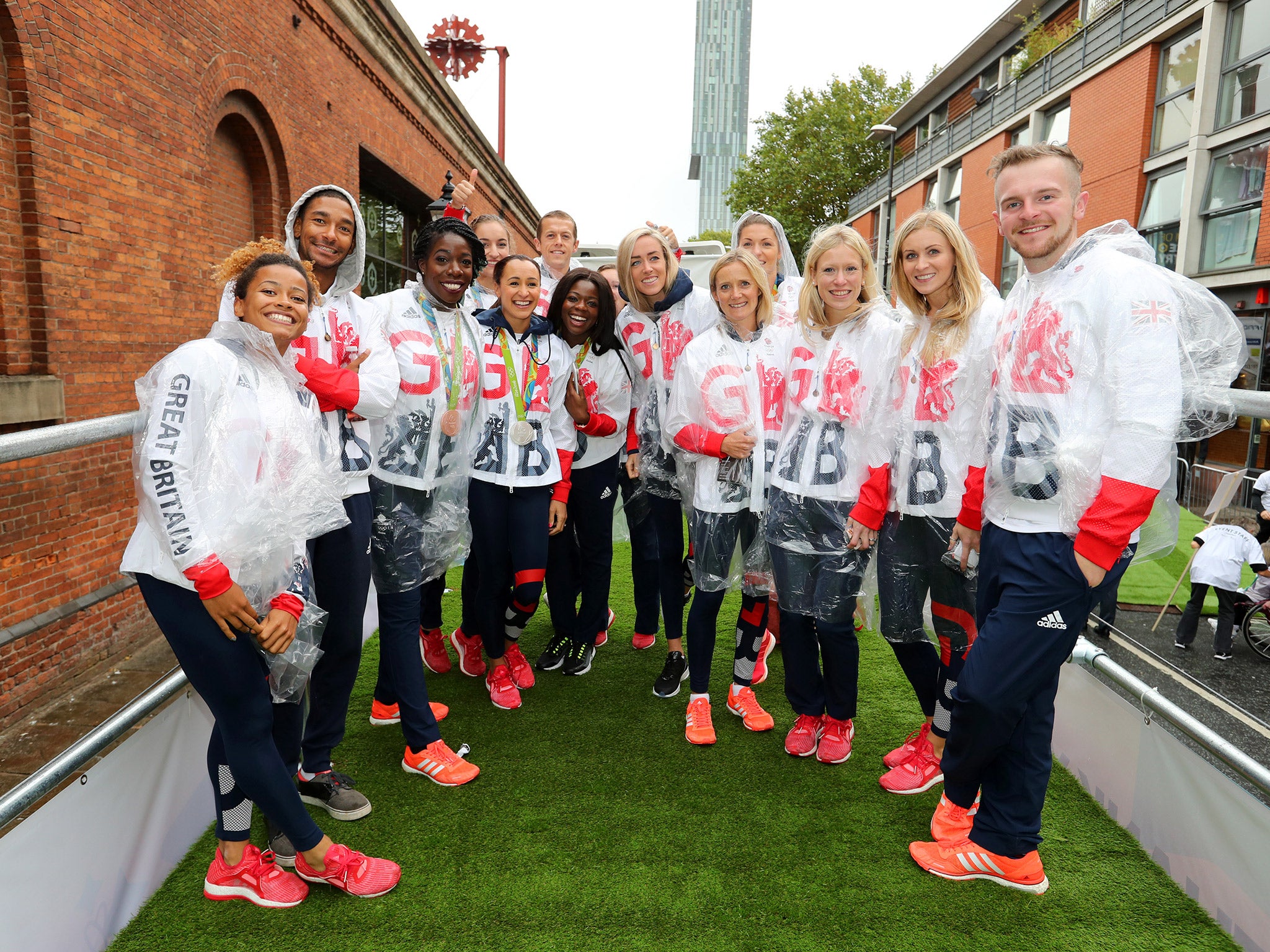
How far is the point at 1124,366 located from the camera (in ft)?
6.18

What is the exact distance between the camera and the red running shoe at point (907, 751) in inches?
115

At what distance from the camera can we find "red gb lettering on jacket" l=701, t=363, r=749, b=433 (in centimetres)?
303

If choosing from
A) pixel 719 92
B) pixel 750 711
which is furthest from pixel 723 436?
pixel 719 92

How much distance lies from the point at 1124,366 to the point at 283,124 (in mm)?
6877

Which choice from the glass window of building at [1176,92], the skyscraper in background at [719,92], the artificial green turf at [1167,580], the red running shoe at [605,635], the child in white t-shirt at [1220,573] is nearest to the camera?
the red running shoe at [605,635]

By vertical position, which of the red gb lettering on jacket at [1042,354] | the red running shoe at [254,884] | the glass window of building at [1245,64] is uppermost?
the glass window of building at [1245,64]

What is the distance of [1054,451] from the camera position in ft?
6.64

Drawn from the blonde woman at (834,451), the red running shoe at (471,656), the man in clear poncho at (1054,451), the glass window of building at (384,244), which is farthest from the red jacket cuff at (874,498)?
the glass window of building at (384,244)

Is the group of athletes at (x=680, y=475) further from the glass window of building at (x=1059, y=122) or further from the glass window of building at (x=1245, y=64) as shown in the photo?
the glass window of building at (x=1059, y=122)

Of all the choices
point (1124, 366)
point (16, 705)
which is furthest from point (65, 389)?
point (1124, 366)

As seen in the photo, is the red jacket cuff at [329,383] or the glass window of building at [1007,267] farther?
the glass window of building at [1007,267]

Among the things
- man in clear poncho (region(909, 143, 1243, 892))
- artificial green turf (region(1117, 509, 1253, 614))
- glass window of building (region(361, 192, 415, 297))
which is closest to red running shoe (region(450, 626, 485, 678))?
man in clear poncho (region(909, 143, 1243, 892))

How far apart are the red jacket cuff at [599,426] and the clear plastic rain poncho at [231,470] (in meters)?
1.60

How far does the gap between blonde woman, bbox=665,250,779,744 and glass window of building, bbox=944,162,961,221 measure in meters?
24.3
